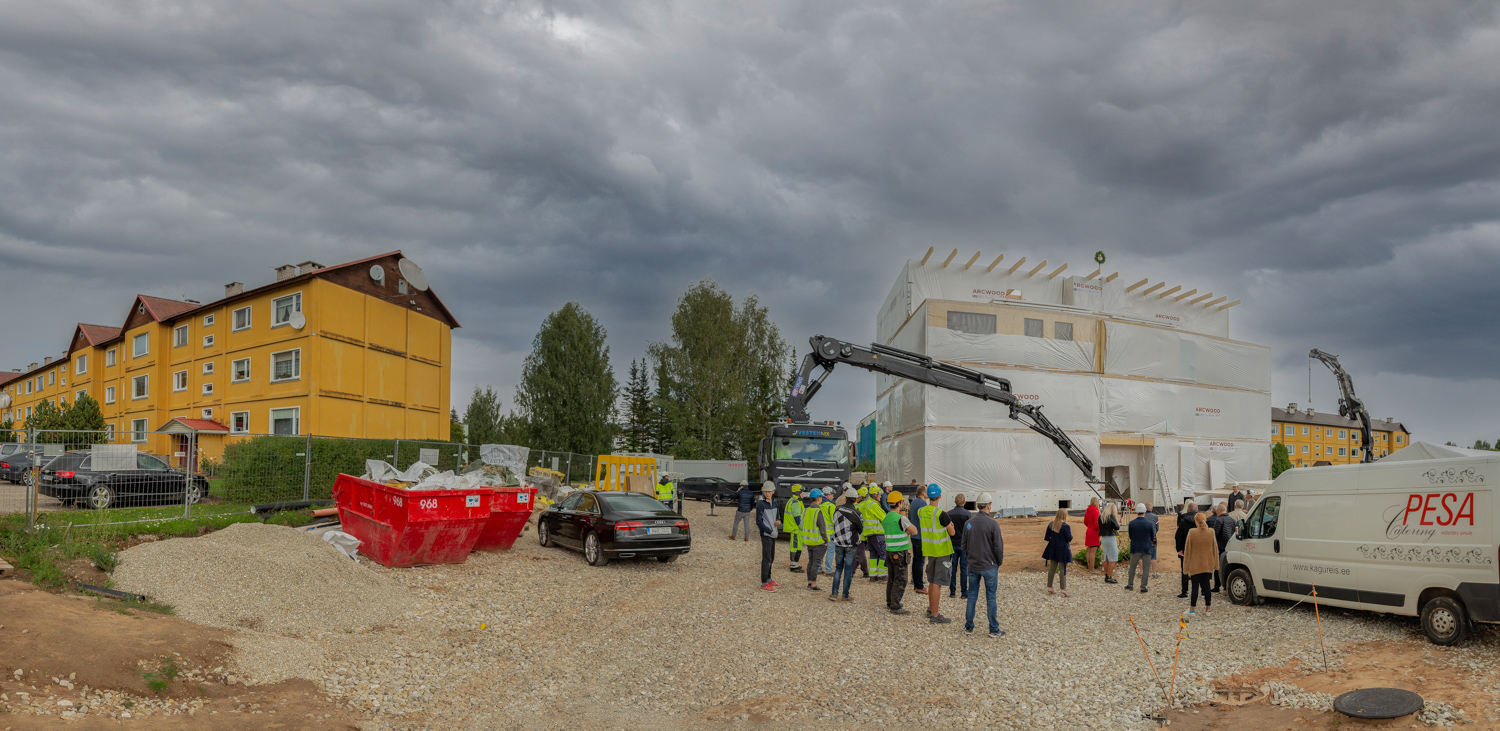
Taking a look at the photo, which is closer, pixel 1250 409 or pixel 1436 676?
pixel 1436 676

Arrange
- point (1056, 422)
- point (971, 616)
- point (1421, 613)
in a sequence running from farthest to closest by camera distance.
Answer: point (1056, 422)
point (971, 616)
point (1421, 613)

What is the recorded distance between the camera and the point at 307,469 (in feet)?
51.7

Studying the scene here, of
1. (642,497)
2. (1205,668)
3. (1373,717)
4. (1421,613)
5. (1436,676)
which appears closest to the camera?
(1373,717)

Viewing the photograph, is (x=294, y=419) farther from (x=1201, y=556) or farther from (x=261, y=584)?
(x=1201, y=556)

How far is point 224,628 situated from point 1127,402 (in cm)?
3612

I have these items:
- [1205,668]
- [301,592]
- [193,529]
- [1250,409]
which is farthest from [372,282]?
[1250,409]

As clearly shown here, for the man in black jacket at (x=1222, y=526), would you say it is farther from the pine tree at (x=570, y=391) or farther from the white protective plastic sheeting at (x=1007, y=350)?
the pine tree at (x=570, y=391)

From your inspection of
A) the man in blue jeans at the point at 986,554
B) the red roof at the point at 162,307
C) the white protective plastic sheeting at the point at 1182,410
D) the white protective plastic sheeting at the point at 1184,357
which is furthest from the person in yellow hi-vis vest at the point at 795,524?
the red roof at the point at 162,307

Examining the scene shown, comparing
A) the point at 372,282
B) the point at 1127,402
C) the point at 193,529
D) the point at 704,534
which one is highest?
the point at 372,282

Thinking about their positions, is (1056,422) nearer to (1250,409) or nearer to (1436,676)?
(1250,409)

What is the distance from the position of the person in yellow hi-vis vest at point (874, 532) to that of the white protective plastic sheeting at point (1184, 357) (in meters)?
26.2

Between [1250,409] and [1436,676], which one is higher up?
[1250,409]

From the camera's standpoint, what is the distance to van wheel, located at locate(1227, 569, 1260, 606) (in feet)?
38.9

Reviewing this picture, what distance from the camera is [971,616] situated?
9906 millimetres
